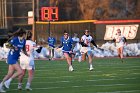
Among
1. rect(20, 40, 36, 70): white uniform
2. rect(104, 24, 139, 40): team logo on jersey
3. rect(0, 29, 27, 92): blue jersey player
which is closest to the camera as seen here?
rect(0, 29, 27, 92): blue jersey player

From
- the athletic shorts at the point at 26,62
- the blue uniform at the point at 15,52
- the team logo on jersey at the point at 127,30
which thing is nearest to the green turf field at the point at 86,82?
the athletic shorts at the point at 26,62

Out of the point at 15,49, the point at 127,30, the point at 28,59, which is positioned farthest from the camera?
the point at 127,30

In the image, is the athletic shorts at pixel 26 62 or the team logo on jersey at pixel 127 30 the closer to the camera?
the athletic shorts at pixel 26 62

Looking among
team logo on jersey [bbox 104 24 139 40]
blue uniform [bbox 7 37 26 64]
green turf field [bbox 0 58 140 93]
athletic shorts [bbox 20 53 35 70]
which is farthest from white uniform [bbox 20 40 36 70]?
team logo on jersey [bbox 104 24 139 40]

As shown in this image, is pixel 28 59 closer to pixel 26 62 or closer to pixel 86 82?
pixel 26 62

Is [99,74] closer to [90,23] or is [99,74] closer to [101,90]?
[101,90]

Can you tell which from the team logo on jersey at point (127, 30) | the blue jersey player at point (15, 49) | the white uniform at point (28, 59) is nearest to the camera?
the blue jersey player at point (15, 49)

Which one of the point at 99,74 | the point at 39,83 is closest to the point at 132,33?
the point at 99,74

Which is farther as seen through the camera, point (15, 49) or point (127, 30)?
point (127, 30)

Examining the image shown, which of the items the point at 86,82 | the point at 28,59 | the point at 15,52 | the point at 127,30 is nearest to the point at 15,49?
the point at 15,52

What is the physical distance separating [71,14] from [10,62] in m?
55.0

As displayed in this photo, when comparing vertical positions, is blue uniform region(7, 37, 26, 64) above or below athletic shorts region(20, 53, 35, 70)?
above

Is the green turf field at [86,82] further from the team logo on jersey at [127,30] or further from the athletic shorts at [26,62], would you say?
the team logo on jersey at [127,30]

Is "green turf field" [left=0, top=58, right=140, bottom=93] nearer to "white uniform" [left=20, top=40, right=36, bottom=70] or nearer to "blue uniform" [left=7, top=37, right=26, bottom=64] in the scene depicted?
"white uniform" [left=20, top=40, right=36, bottom=70]
